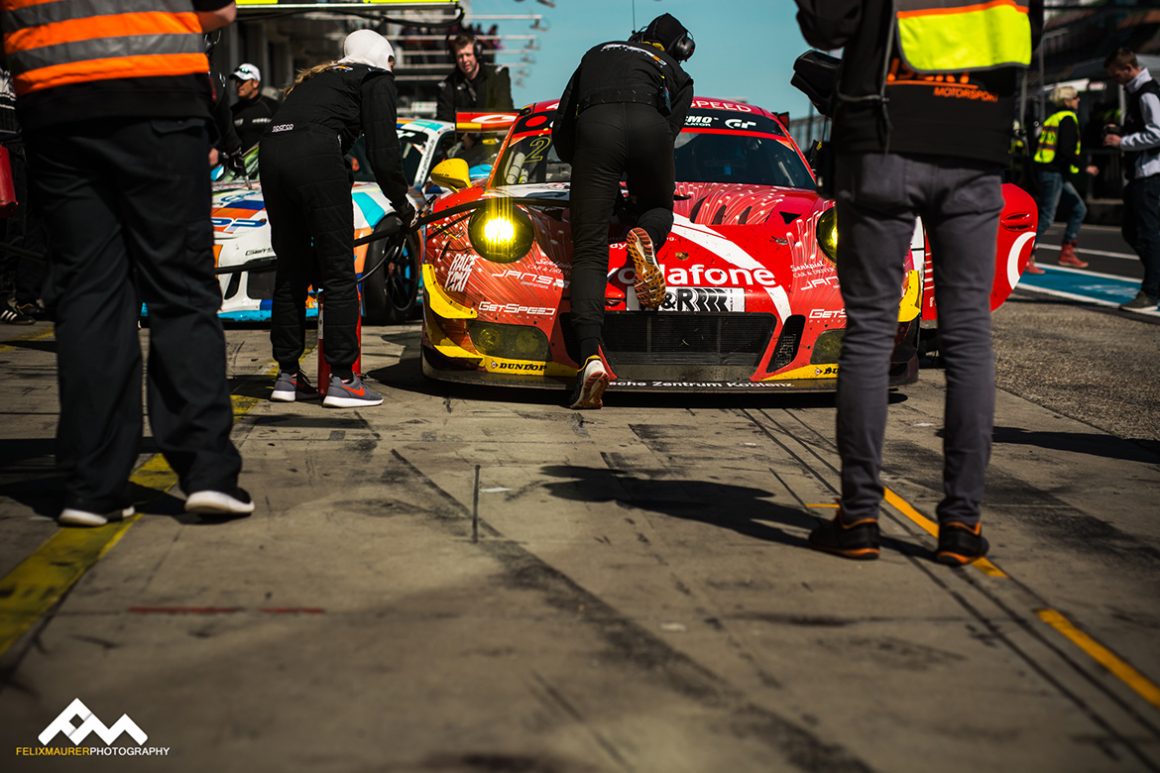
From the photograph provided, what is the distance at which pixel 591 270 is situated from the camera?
610cm

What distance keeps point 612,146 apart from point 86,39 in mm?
2750

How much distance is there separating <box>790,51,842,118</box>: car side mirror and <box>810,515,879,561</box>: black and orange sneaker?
107cm

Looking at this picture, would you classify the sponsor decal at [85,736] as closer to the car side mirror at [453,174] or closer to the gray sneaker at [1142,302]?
the car side mirror at [453,174]

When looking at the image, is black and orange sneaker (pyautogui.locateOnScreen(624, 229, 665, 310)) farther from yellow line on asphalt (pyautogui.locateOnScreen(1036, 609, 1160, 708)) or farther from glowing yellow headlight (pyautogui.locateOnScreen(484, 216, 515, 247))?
yellow line on asphalt (pyautogui.locateOnScreen(1036, 609, 1160, 708))

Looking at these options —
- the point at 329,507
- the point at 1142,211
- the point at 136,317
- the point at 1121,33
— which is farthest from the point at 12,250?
the point at 1121,33

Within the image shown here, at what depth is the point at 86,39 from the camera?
3.86m

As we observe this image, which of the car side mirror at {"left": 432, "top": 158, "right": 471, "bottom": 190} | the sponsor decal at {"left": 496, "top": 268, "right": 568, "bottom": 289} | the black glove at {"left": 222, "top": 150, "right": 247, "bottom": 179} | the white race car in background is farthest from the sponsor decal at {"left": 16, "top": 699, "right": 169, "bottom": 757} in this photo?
the black glove at {"left": 222, "top": 150, "right": 247, "bottom": 179}

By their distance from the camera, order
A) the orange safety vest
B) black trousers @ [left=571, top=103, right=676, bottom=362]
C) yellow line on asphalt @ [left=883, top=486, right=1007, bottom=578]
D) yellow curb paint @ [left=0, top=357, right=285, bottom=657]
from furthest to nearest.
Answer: black trousers @ [left=571, top=103, right=676, bottom=362], the orange safety vest, yellow line on asphalt @ [left=883, top=486, right=1007, bottom=578], yellow curb paint @ [left=0, top=357, right=285, bottom=657]

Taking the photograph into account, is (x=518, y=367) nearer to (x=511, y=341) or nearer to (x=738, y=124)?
(x=511, y=341)

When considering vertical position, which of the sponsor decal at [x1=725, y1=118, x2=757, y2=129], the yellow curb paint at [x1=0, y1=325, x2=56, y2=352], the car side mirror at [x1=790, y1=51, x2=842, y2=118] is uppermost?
the car side mirror at [x1=790, y1=51, x2=842, y2=118]

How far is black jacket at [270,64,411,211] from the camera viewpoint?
628cm

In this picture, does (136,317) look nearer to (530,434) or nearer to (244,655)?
(244,655)

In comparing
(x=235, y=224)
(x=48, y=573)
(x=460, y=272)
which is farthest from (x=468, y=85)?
(x=48, y=573)

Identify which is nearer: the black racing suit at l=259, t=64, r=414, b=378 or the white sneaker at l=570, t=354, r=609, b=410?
the white sneaker at l=570, t=354, r=609, b=410
